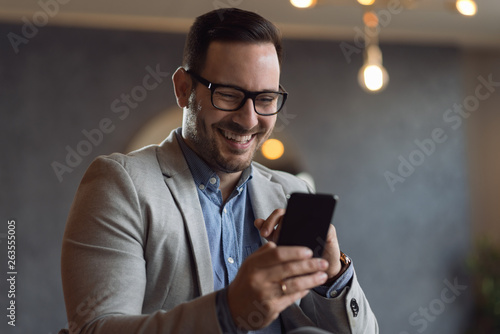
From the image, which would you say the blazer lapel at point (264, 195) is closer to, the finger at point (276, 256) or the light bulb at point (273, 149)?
the finger at point (276, 256)

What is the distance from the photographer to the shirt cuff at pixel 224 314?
111cm

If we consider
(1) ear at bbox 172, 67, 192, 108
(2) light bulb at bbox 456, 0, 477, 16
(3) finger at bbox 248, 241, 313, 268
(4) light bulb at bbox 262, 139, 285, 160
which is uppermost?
(2) light bulb at bbox 456, 0, 477, 16

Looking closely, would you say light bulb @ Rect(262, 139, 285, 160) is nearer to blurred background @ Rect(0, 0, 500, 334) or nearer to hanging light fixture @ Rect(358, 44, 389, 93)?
blurred background @ Rect(0, 0, 500, 334)

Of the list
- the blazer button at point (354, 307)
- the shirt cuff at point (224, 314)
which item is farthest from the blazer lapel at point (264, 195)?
the shirt cuff at point (224, 314)

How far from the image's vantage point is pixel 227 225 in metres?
1.50

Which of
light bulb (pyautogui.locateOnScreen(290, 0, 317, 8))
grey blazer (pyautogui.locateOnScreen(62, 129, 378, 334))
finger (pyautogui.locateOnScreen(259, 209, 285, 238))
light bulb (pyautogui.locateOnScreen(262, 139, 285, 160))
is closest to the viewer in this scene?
grey blazer (pyautogui.locateOnScreen(62, 129, 378, 334))

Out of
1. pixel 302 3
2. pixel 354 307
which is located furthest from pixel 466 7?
pixel 354 307

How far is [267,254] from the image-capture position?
3.52ft

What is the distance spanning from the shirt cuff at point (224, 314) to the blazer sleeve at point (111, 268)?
1cm

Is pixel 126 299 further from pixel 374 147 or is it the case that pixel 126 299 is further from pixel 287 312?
pixel 374 147

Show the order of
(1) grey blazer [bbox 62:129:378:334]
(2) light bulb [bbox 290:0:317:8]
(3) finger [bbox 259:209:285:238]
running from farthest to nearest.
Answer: (2) light bulb [bbox 290:0:317:8]
(3) finger [bbox 259:209:285:238]
(1) grey blazer [bbox 62:129:378:334]

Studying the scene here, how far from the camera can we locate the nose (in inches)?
57.2

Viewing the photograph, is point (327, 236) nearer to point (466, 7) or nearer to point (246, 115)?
point (246, 115)

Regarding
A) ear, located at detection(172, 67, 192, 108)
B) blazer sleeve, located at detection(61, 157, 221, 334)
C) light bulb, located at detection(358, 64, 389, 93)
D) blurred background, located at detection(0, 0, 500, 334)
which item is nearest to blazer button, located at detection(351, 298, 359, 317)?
blazer sleeve, located at detection(61, 157, 221, 334)
